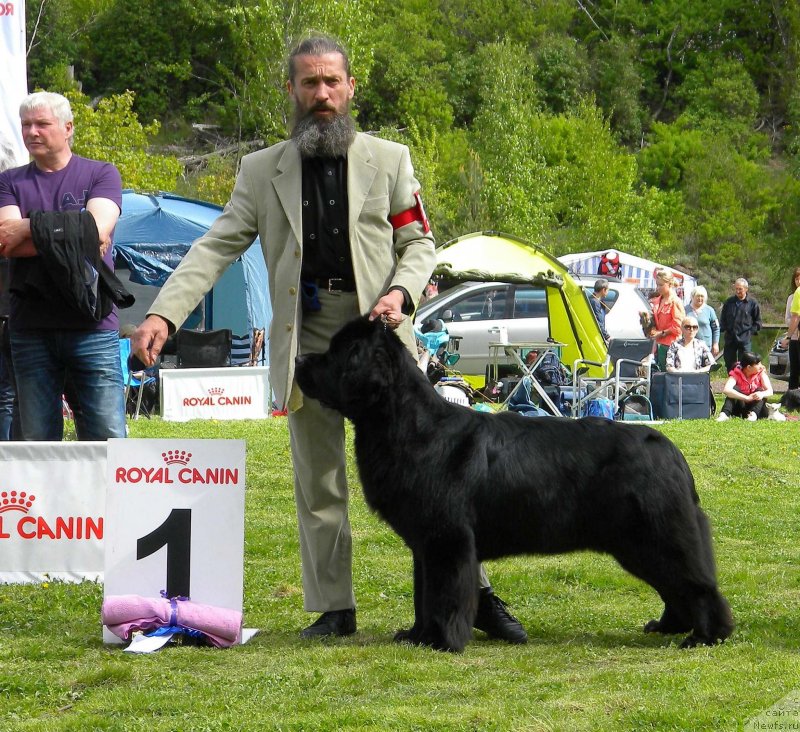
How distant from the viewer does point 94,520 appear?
5223mm

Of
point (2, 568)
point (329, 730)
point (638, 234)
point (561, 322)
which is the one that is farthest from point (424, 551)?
point (638, 234)

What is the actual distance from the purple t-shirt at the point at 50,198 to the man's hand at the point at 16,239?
0.06 meters

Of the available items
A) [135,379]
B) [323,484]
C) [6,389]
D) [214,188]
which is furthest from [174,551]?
[214,188]

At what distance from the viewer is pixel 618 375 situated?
1334 centimetres

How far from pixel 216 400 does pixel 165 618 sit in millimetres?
8650

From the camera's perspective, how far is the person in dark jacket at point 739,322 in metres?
16.5

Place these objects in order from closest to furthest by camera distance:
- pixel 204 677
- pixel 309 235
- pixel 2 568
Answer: pixel 204 677, pixel 309 235, pixel 2 568

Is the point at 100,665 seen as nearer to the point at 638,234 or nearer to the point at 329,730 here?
the point at 329,730

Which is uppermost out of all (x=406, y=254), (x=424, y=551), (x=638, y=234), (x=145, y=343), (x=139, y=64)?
(x=139, y=64)

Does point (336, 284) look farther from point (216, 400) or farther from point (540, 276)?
point (540, 276)

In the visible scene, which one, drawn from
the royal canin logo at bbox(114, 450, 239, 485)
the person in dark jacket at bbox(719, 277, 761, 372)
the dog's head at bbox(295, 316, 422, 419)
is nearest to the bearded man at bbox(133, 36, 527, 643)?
the dog's head at bbox(295, 316, 422, 419)

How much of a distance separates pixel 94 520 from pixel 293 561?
107cm

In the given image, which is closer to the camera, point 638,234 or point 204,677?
point 204,677

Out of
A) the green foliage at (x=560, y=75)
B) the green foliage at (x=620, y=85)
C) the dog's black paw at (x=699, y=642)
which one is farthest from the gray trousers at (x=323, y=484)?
the green foliage at (x=620, y=85)
